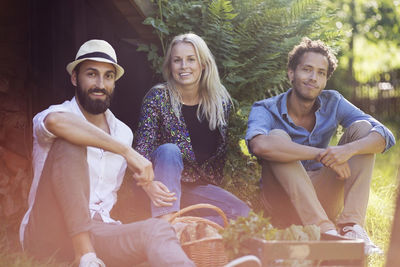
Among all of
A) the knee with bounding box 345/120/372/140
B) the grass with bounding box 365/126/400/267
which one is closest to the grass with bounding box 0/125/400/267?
the grass with bounding box 365/126/400/267

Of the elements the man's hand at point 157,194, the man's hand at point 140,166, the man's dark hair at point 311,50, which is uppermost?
the man's dark hair at point 311,50

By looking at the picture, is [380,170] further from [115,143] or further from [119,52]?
[115,143]

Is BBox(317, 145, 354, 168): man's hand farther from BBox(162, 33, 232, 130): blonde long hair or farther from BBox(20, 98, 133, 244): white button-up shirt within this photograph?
BBox(20, 98, 133, 244): white button-up shirt

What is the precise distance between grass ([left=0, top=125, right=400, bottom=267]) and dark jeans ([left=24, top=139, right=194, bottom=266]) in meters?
0.17

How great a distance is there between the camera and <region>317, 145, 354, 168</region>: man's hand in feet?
12.3

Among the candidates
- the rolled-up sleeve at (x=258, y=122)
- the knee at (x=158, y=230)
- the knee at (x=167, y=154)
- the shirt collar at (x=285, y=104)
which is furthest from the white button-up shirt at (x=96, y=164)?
the shirt collar at (x=285, y=104)

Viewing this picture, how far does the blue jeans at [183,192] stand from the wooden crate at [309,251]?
134 cm

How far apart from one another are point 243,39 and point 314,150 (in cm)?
171

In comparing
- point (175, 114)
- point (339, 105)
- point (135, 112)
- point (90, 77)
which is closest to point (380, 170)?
point (339, 105)

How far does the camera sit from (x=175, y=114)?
414cm

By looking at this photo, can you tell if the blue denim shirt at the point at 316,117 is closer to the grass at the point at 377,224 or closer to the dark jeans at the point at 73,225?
the grass at the point at 377,224

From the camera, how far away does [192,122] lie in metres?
4.25

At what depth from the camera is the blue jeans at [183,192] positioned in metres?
3.57

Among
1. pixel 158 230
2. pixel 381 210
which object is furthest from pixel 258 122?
pixel 381 210
